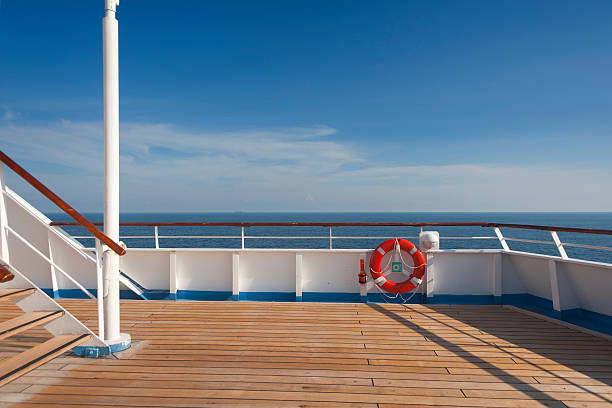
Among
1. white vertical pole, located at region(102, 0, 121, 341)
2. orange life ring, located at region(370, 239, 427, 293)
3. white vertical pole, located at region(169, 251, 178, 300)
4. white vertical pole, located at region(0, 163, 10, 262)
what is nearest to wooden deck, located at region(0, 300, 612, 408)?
white vertical pole, located at region(102, 0, 121, 341)

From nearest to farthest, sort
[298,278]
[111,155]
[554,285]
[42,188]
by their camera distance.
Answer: [42,188] → [111,155] → [554,285] → [298,278]

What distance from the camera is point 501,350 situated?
6.21ft

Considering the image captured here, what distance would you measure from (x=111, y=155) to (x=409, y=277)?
105 inches

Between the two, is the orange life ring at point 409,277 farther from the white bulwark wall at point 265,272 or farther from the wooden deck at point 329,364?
the wooden deck at point 329,364

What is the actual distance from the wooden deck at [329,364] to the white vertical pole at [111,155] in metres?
0.29

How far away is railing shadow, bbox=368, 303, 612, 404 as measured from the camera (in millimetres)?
1457

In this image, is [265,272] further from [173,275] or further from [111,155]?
[111,155]

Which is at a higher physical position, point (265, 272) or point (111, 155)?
point (111, 155)

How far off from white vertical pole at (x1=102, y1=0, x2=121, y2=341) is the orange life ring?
2134 millimetres

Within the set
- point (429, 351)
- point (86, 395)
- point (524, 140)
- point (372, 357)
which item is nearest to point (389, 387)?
point (372, 357)

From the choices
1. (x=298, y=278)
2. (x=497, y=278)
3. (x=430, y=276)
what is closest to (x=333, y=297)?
(x=298, y=278)

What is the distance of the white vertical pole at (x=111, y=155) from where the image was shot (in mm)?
1754

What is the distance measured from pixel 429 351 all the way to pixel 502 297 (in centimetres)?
170

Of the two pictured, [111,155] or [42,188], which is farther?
[111,155]
